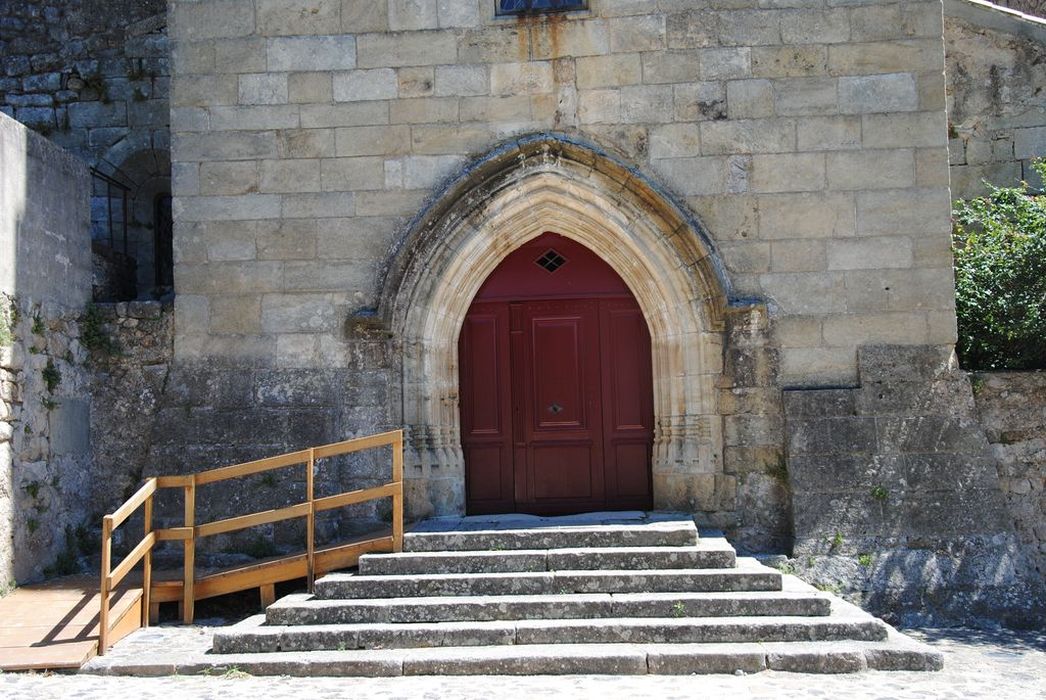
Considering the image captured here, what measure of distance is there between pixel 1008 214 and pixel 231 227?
5978 mm

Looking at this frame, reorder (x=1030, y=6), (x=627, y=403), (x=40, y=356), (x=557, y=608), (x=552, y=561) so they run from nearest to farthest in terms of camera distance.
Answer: (x=557, y=608) < (x=552, y=561) < (x=40, y=356) < (x=627, y=403) < (x=1030, y=6)

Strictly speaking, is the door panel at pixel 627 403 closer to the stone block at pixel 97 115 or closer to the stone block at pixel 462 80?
the stone block at pixel 462 80

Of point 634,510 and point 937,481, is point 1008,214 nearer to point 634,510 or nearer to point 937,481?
point 937,481

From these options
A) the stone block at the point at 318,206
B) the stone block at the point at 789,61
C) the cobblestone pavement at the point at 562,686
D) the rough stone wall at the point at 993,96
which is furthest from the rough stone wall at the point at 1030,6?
the cobblestone pavement at the point at 562,686

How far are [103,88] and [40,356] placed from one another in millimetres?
3756

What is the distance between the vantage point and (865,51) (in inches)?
286

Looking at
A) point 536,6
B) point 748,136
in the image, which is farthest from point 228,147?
point 748,136

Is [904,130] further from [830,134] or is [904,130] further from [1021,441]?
[1021,441]

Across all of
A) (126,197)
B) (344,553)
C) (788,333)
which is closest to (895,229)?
(788,333)

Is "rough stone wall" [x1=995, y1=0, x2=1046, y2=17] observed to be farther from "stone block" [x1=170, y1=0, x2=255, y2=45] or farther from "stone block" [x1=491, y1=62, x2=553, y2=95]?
"stone block" [x1=170, y1=0, x2=255, y2=45]

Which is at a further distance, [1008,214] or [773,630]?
[1008,214]

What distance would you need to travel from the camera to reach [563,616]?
580 centimetres

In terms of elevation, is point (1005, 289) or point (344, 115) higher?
point (344, 115)

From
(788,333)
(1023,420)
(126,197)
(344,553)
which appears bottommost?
(344,553)
